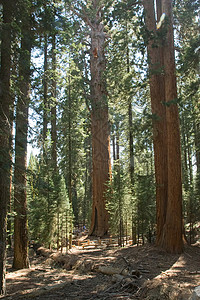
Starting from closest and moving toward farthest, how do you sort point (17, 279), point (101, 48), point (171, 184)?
point (17, 279)
point (171, 184)
point (101, 48)

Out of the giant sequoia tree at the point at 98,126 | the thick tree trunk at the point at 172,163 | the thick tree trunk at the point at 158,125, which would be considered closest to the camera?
the thick tree trunk at the point at 172,163

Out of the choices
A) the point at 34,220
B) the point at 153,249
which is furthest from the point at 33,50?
the point at 34,220

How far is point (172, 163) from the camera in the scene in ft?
31.8

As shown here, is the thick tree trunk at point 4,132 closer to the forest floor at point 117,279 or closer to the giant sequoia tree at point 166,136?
the forest floor at point 117,279

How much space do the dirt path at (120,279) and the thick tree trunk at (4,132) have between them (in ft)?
3.41

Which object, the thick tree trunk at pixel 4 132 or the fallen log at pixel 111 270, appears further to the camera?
the fallen log at pixel 111 270

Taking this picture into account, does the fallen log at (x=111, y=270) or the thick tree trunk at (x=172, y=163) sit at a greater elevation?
the thick tree trunk at (x=172, y=163)

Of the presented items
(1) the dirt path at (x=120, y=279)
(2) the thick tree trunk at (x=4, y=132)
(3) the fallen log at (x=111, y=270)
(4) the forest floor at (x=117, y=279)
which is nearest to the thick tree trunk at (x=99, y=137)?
(4) the forest floor at (x=117, y=279)

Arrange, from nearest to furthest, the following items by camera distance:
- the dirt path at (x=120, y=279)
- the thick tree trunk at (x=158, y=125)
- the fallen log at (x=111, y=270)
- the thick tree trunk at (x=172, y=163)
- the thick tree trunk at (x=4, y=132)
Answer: the dirt path at (x=120, y=279)
the thick tree trunk at (x=4, y=132)
the fallen log at (x=111, y=270)
the thick tree trunk at (x=172, y=163)
the thick tree trunk at (x=158, y=125)

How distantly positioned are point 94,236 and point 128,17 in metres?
12.4

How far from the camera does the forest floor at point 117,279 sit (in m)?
5.51

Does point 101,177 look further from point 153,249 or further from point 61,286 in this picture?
point 61,286

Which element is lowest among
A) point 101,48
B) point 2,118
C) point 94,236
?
point 94,236

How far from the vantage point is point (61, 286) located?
21.6ft
